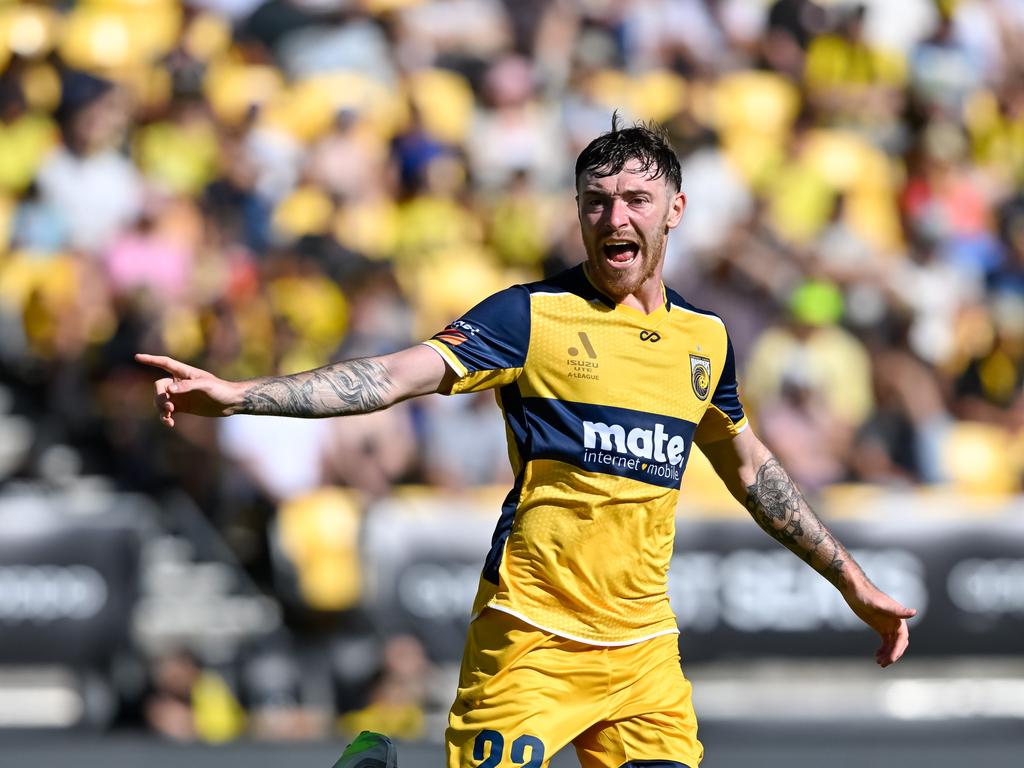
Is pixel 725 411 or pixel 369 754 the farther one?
pixel 725 411

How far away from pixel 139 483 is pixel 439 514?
192cm

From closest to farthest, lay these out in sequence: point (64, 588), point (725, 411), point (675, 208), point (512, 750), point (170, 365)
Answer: point (170, 365)
point (512, 750)
point (675, 208)
point (725, 411)
point (64, 588)

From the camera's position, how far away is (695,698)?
30.0 ft

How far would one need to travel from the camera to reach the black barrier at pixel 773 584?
29.3 ft

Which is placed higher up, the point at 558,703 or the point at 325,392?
the point at 325,392

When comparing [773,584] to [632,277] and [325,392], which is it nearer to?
[632,277]

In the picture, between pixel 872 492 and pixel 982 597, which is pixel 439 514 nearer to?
pixel 872 492

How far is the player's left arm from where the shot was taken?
5.11 meters

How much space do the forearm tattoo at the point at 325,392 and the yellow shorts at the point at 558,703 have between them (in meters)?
0.79

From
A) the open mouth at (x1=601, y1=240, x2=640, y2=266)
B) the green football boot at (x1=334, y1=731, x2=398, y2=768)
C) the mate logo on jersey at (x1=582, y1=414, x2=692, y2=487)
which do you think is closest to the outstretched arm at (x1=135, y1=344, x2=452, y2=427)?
the mate logo on jersey at (x1=582, y1=414, x2=692, y2=487)

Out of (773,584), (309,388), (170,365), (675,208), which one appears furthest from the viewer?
(773,584)

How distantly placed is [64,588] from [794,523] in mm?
5051

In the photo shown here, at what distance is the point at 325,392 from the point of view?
4324 millimetres

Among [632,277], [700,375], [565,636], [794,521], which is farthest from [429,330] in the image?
[565,636]
